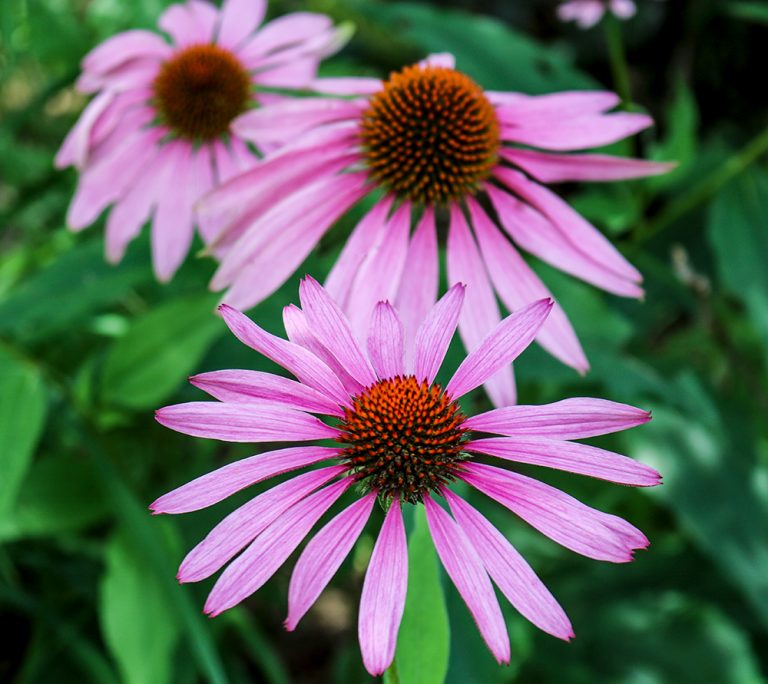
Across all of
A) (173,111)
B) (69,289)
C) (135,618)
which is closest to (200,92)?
(173,111)

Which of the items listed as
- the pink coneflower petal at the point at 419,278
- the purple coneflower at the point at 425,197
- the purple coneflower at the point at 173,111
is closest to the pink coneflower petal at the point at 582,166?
the purple coneflower at the point at 425,197

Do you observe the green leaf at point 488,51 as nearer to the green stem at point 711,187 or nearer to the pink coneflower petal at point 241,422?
the green stem at point 711,187

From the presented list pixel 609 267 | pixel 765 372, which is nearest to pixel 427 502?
pixel 609 267

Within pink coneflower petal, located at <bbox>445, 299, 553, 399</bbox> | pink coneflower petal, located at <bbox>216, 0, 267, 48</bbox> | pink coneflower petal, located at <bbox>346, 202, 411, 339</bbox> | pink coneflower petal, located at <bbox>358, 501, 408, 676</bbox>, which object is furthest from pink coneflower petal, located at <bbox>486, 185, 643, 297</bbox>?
pink coneflower petal, located at <bbox>216, 0, 267, 48</bbox>

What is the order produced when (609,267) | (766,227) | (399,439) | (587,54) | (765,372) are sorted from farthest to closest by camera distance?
1. (587,54)
2. (765,372)
3. (766,227)
4. (609,267)
5. (399,439)

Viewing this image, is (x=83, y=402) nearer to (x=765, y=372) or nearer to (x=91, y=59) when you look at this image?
(x=91, y=59)

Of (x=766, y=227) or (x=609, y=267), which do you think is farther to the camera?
(x=766, y=227)

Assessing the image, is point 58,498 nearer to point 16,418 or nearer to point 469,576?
point 16,418

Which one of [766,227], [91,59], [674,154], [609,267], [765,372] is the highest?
[91,59]
